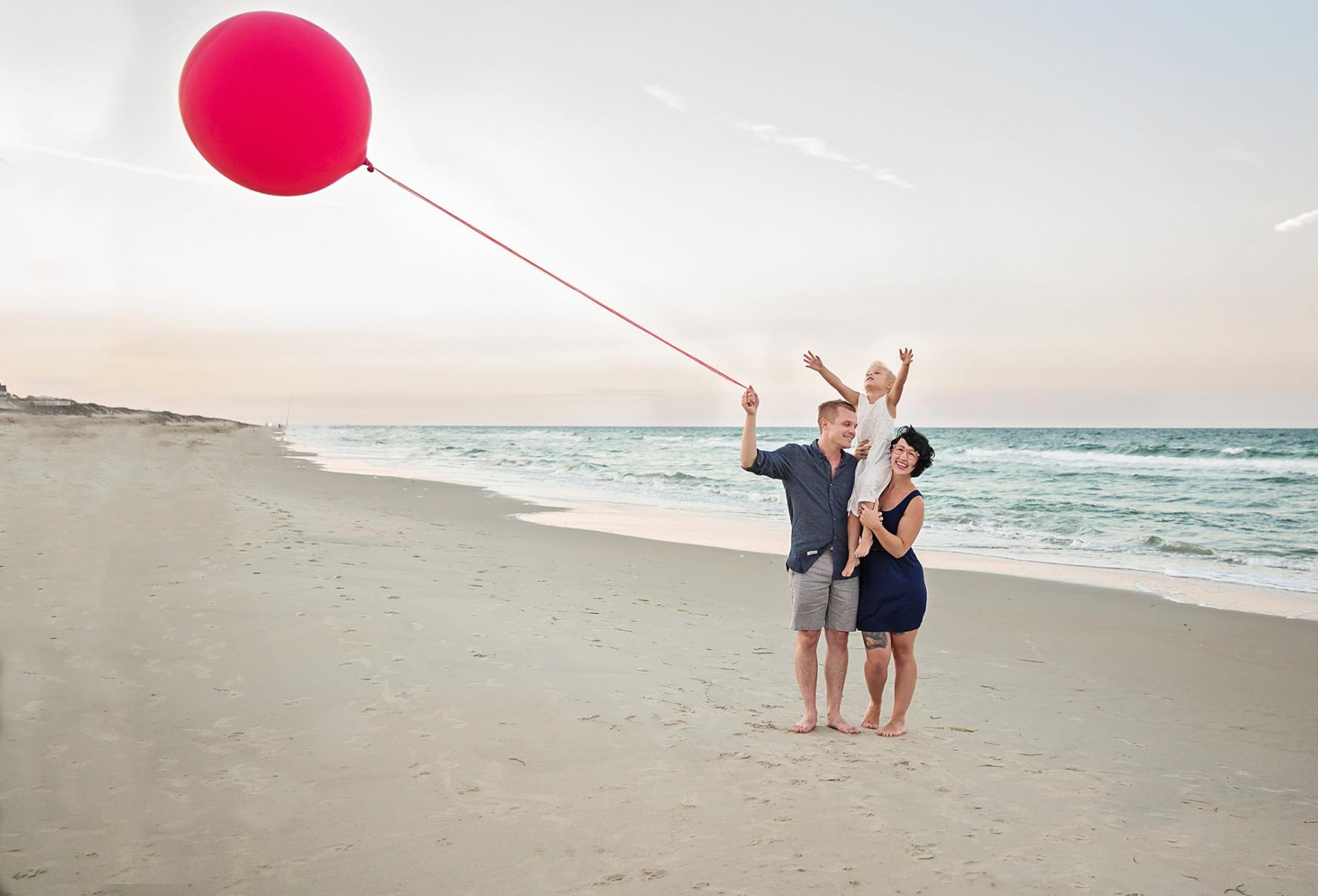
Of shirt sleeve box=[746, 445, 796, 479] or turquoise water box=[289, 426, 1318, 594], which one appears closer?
shirt sleeve box=[746, 445, 796, 479]

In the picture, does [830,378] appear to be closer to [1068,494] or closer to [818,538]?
[818,538]

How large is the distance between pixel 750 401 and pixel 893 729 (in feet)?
5.62

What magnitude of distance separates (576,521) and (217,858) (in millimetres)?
10130

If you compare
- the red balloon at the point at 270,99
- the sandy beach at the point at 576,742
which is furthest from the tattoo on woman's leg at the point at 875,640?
the red balloon at the point at 270,99

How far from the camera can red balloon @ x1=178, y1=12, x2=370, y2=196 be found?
3.12m

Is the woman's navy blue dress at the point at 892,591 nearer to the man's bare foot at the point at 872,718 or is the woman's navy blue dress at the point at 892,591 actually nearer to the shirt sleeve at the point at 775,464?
the man's bare foot at the point at 872,718

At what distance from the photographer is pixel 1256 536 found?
12969 millimetres

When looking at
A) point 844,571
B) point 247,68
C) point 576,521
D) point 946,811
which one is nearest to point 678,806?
point 946,811

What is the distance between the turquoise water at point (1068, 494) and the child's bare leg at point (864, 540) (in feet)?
25.6

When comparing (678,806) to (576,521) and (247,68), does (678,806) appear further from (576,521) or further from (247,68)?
(576,521)

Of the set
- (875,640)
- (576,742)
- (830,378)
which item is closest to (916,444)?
(830,378)

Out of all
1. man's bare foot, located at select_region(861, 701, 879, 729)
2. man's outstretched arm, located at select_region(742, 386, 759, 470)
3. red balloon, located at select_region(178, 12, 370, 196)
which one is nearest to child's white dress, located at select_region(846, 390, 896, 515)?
man's outstretched arm, located at select_region(742, 386, 759, 470)

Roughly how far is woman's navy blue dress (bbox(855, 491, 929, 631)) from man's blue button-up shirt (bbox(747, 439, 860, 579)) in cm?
16

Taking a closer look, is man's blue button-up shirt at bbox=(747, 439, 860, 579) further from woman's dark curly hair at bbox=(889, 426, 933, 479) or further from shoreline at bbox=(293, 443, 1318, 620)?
shoreline at bbox=(293, 443, 1318, 620)
